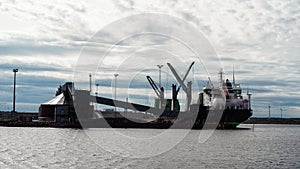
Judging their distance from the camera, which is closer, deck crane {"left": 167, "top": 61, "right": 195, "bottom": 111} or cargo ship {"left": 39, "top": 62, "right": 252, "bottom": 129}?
cargo ship {"left": 39, "top": 62, "right": 252, "bottom": 129}

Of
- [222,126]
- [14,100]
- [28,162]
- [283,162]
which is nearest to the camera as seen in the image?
[28,162]

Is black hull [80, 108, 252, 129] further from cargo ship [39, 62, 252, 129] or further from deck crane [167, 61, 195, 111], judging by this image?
deck crane [167, 61, 195, 111]

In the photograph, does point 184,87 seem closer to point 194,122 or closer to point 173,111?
point 173,111

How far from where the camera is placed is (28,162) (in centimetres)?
4366

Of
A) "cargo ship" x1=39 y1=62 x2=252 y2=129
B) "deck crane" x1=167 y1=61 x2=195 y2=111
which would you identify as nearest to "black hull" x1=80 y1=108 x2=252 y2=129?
"cargo ship" x1=39 y1=62 x2=252 y2=129

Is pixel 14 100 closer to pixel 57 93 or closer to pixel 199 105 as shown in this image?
pixel 57 93

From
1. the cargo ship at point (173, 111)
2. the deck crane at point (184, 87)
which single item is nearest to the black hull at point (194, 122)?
the cargo ship at point (173, 111)

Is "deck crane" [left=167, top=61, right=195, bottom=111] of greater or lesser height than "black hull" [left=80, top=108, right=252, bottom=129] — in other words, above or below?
above

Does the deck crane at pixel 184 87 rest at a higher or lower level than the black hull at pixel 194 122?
higher

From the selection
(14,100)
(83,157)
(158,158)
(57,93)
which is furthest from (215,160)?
(57,93)

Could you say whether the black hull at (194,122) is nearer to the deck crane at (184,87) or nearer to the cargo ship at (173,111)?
the cargo ship at (173,111)

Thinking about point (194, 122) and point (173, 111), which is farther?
point (173, 111)

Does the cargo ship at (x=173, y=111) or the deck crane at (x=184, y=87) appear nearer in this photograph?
the cargo ship at (x=173, y=111)

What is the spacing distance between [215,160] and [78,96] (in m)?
89.1
